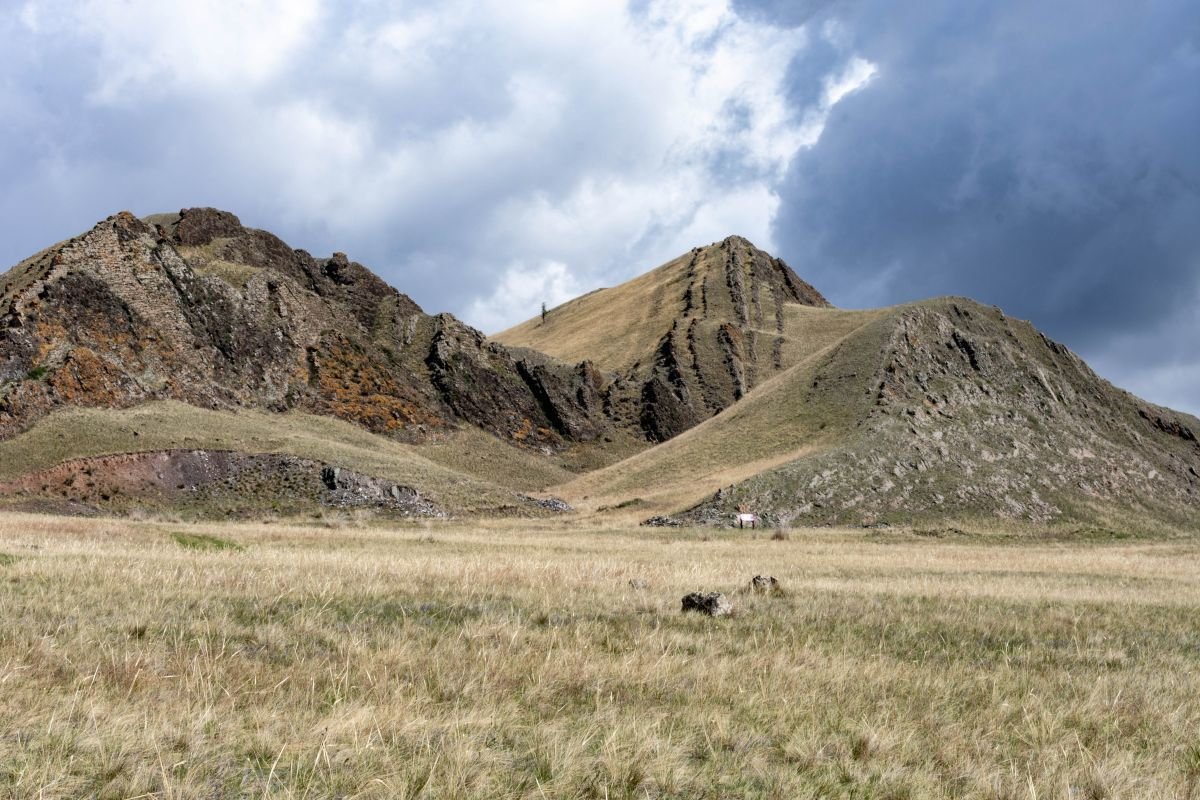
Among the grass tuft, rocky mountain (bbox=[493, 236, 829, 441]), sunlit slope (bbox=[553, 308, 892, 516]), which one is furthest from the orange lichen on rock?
rocky mountain (bbox=[493, 236, 829, 441])

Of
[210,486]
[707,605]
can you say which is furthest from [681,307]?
[707,605]

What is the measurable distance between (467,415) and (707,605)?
3907 inches

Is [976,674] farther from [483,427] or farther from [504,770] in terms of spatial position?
[483,427]

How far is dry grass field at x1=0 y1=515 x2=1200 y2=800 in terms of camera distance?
630cm

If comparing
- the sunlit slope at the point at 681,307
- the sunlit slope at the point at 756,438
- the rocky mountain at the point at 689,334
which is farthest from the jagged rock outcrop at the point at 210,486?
the sunlit slope at the point at 681,307

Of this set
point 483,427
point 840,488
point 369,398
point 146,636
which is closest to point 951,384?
point 840,488

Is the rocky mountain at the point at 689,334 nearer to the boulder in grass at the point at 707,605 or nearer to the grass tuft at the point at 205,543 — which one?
the grass tuft at the point at 205,543

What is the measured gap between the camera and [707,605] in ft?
49.1

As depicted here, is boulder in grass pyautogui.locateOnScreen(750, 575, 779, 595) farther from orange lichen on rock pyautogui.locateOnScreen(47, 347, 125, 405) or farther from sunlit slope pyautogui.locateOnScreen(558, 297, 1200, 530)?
orange lichen on rock pyautogui.locateOnScreen(47, 347, 125, 405)

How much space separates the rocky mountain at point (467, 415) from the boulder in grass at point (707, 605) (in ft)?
158

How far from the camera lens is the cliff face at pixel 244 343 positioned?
246 ft

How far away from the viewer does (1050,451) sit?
77.7 metres

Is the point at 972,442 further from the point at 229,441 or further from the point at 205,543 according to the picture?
the point at 205,543

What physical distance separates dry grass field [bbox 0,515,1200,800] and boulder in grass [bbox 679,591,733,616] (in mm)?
332
